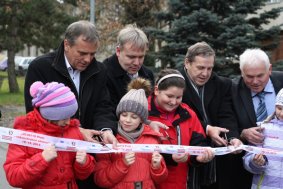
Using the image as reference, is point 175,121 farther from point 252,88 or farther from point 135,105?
point 252,88

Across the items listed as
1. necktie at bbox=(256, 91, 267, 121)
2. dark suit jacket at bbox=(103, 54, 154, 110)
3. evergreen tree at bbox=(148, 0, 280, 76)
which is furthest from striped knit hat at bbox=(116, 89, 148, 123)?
evergreen tree at bbox=(148, 0, 280, 76)

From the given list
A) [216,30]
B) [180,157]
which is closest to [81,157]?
[180,157]

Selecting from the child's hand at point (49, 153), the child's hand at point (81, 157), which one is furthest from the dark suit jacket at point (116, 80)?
the child's hand at point (49, 153)

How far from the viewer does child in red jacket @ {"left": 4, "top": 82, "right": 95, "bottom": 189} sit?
3.15 m

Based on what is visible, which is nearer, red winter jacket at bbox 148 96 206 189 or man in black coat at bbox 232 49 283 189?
red winter jacket at bbox 148 96 206 189

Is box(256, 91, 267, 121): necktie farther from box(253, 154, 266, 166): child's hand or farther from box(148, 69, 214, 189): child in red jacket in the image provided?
box(148, 69, 214, 189): child in red jacket

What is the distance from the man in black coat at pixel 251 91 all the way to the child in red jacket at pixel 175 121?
0.51 m

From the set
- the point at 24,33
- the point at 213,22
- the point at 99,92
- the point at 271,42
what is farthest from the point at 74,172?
the point at 24,33

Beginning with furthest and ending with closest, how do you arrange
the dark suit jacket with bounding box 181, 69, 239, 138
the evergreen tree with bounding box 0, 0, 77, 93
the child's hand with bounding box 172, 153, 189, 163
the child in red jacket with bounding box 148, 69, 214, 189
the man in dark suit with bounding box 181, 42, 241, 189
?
the evergreen tree with bounding box 0, 0, 77, 93 < the dark suit jacket with bounding box 181, 69, 239, 138 < the man in dark suit with bounding box 181, 42, 241, 189 < the child in red jacket with bounding box 148, 69, 214, 189 < the child's hand with bounding box 172, 153, 189, 163

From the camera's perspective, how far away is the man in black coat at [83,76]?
11.8 feet

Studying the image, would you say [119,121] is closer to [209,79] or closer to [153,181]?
[153,181]

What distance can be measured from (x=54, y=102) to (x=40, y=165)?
18.0 inches

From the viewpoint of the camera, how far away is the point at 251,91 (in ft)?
14.2

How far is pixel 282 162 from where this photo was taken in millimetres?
3953
